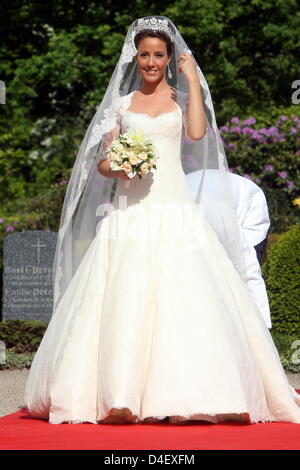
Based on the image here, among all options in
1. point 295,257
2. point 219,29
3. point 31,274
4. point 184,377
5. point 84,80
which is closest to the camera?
point 184,377

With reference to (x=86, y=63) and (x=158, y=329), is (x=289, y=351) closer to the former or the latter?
(x=158, y=329)

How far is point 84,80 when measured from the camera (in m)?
19.9

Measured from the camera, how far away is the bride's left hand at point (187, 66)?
6137 millimetres

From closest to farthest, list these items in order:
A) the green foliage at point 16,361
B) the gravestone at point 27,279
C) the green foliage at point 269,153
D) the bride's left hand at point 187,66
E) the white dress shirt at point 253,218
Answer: the bride's left hand at point 187,66, the white dress shirt at point 253,218, the green foliage at point 16,361, the gravestone at point 27,279, the green foliage at point 269,153

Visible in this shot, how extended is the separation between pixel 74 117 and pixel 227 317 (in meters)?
15.8

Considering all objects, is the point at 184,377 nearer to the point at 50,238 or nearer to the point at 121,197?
the point at 121,197

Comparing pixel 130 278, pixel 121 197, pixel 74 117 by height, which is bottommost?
pixel 130 278

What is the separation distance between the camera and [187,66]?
20.2 feet

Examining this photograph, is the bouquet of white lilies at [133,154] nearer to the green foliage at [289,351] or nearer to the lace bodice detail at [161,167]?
the lace bodice detail at [161,167]

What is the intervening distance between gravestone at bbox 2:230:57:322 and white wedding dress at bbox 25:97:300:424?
6355 mm

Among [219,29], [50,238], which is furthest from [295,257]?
[219,29]

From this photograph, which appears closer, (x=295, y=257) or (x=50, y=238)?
(x=295, y=257)

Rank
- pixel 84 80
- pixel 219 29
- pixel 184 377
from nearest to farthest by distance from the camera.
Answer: pixel 184 377, pixel 219 29, pixel 84 80

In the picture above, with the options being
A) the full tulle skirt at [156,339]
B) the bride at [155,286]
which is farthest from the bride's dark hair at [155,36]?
the full tulle skirt at [156,339]
